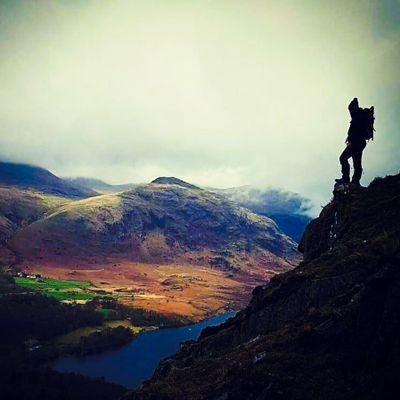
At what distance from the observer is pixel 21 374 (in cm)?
14825

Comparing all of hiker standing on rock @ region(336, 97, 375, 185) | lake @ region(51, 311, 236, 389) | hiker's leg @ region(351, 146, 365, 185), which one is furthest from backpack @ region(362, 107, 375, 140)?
lake @ region(51, 311, 236, 389)

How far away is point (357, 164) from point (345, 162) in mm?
1932

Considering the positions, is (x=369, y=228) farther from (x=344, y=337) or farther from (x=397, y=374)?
(x=397, y=374)

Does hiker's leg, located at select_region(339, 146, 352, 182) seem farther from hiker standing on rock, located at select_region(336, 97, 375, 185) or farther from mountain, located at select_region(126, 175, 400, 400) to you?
mountain, located at select_region(126, 175, 400, 400)

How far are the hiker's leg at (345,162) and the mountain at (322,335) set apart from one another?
1232cm

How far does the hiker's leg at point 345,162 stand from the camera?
234 ft

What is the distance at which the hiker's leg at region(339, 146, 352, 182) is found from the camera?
71.3 meters

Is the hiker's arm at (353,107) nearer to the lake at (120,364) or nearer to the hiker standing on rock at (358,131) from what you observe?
the hiker standing on rock at (358,131)

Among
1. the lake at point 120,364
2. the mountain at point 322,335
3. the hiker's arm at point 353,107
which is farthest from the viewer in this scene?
the lake at point 120,364

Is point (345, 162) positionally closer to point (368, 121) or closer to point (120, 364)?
point (368, 121)

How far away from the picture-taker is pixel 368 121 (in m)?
70.6

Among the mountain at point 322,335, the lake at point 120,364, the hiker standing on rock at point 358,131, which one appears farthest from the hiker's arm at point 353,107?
the lake at point 120,364

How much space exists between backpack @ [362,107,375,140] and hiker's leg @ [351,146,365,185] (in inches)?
94.0

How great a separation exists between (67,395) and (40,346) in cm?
6976
